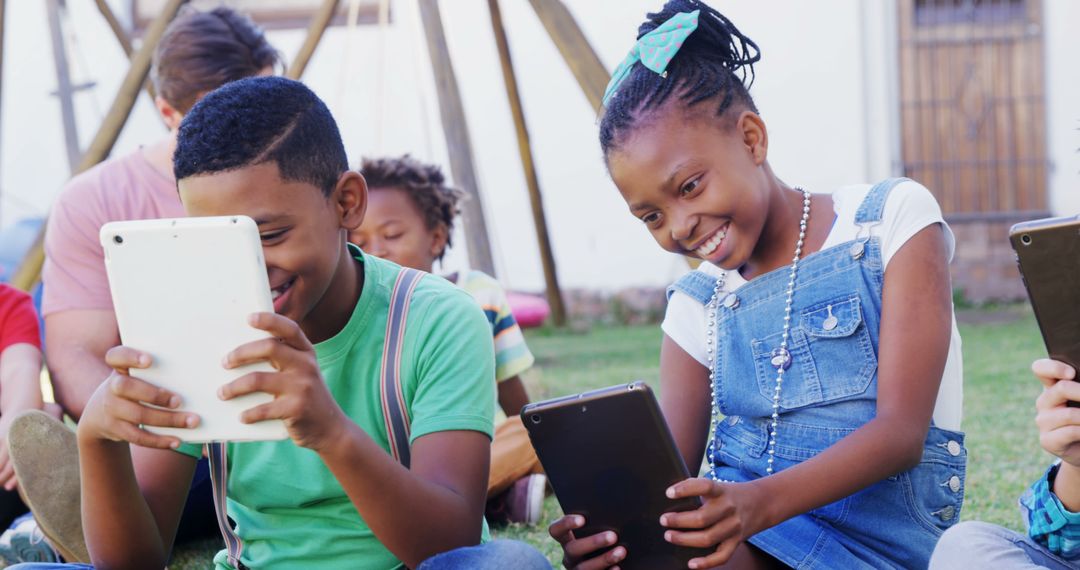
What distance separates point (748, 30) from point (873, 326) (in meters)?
6.09

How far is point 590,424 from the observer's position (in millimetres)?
1602

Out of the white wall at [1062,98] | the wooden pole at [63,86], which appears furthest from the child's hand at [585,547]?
the white wall at [1062,98]

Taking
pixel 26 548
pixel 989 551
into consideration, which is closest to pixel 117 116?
pixel 26 548

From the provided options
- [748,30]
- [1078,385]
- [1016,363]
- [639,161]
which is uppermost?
[639,161]

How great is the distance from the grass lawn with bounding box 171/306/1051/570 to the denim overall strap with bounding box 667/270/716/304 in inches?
29.5

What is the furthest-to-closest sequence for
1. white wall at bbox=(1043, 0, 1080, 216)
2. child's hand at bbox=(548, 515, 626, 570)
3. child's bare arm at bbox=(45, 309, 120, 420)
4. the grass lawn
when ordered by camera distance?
white wall at bbox=(1043, 0, 1080, 216) < child's bare arm at bbox=(45, 309, 120, 420) < the grass lawn < child's hand at bbox=(548, 515, 626, 570)

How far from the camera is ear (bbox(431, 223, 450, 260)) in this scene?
11.5 feet

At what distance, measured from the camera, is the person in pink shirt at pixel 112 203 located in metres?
2.96

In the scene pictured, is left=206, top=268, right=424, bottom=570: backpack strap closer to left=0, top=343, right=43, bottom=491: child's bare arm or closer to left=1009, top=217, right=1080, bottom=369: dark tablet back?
left=1009, top=217, right=1080, bottom=369: dark tablet back

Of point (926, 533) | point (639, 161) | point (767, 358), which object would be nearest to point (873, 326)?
point (767, 358)

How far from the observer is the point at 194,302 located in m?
1.43

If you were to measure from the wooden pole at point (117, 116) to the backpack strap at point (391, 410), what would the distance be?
9.80 ft

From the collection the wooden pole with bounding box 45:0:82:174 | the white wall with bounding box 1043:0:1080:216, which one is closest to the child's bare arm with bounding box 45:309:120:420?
the wooden pole with bounding box 45:0:82:174

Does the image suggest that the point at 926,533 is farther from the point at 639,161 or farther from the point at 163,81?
the point at 163,81
